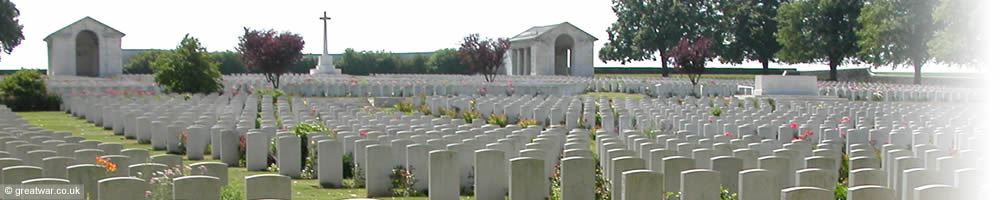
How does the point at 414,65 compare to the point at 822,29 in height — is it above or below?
below

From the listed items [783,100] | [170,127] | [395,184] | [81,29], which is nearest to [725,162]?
[395,184]

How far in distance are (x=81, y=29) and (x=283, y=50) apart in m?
20.7

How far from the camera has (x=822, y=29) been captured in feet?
175

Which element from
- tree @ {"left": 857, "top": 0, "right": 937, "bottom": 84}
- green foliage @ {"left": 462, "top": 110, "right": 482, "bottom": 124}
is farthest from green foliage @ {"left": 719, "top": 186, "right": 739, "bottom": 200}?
tree @ {"left": 857, "top": 0, "right": 937, "bottom": 84}

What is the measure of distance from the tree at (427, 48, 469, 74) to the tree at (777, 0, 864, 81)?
1993cm

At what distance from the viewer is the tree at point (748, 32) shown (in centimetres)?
6016

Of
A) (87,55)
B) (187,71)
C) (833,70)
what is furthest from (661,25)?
(187,71)

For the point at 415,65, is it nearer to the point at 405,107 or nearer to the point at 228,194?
the point at 405,107

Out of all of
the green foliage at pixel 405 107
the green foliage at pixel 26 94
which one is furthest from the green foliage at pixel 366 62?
the green foliage at pixel 405 107

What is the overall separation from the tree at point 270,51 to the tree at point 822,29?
1174 inches

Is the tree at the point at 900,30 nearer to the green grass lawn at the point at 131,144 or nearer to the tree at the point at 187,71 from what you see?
the tree at the point at 187,71

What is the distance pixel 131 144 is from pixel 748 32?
50136 millimetres

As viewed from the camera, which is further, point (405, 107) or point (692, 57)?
point (692, 57)

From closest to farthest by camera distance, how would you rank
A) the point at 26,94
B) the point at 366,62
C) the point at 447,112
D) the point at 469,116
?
the point at 469,116, the point at 447,112, the point at 26,94, the point at 366,62
